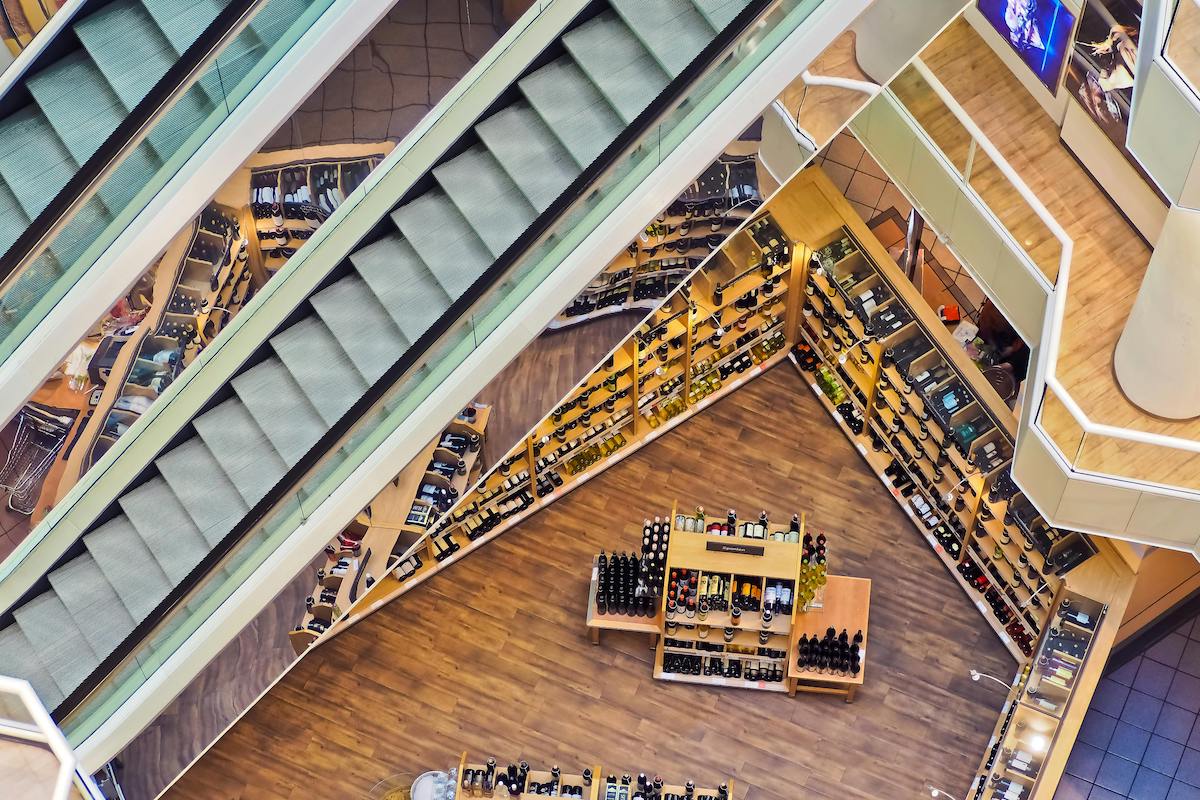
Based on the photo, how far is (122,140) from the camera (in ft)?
38.0

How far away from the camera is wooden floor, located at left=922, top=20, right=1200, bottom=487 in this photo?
12188 millimetres

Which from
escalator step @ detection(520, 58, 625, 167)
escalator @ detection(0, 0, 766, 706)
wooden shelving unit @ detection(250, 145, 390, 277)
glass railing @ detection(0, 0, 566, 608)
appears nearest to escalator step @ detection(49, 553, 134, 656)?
escalator @ detection(0, 0, 766, 706)

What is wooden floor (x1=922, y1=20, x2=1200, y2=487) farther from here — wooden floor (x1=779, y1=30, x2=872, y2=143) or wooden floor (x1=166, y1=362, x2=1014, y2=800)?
wooden floor (x1=166, y1=362, x2=1014, y2=800)

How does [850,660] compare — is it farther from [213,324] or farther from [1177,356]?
[213,324]

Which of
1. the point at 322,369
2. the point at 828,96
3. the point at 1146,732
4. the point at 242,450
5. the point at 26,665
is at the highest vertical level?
the point at 828,96

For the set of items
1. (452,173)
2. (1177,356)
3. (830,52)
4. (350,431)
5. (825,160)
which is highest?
(825,160)

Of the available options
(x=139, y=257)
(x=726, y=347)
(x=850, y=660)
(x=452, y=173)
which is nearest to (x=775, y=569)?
(x=850, y=660)

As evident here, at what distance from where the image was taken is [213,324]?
12992 mm

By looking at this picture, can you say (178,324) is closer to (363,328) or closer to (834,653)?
(363,328)

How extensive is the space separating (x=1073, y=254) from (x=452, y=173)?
4.81m

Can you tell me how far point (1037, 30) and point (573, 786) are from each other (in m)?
7.04

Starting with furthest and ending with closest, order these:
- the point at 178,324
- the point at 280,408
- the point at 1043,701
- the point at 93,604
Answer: the point at 1043,701
the point at 178,324
the point at 93,604
the point at 280,408

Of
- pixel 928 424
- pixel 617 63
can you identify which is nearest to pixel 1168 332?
pixel 928 424

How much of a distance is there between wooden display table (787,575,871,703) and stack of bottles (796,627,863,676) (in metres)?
0.05
